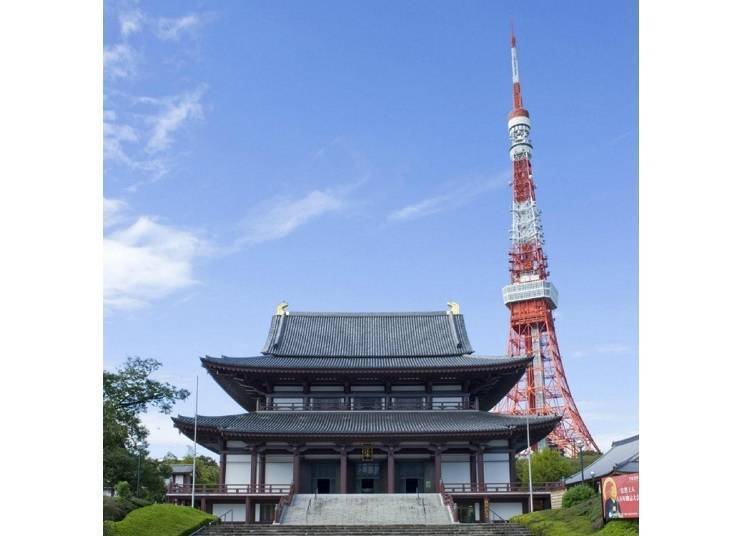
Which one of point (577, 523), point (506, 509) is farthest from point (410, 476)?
point (577, 523)

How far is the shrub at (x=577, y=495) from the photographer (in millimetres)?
25895

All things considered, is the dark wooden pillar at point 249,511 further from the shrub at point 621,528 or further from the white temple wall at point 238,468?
the shrub at point 621,528

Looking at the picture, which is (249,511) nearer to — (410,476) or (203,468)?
(410,476)

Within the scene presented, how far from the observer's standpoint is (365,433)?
33188mm

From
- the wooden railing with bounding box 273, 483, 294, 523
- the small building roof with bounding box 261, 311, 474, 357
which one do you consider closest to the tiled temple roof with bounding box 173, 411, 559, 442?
the wooden railing with bounding box 273, 483, 294, 523

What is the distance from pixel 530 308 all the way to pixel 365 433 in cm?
5313

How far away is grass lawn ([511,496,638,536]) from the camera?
1834cm

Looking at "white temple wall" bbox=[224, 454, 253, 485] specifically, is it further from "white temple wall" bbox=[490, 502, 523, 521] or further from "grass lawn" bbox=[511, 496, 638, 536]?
"grass lawn" bbox=[511, 496, 638, 536]

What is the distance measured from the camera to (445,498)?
1224 inches

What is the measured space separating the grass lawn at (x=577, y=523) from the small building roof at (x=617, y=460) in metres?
5.93

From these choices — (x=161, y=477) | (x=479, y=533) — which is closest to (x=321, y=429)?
(x=479, y=533)
